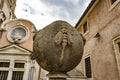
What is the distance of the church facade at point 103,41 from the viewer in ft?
20.6

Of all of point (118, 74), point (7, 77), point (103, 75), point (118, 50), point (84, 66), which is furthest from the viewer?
point (84, 66)

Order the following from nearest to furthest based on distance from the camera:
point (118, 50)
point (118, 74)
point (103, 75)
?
point (118, 74)
point (118, 50)
point (103, 75)

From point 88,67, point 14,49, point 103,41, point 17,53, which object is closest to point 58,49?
point 103,41

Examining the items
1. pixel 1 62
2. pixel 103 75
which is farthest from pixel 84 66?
pixel 1 62

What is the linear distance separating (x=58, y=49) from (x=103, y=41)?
4658 millimetres

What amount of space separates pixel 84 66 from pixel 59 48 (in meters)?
6.81

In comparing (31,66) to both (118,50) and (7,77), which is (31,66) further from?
(118,50)

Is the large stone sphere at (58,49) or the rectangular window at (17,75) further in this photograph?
the rectangular window at (17,75)

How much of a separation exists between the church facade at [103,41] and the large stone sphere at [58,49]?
3.22 metres

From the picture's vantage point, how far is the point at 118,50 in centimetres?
620

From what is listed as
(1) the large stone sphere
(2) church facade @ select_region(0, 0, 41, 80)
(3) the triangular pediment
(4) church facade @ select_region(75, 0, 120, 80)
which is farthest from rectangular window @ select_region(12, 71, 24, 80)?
(1) the large stone sphere

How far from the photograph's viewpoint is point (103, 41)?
744cm

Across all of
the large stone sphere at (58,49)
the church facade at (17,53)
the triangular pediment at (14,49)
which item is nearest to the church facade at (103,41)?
the large stone sphere at (58,49)

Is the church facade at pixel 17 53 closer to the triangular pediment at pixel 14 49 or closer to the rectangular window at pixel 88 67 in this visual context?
the triangular pediment at pixel 14 49
